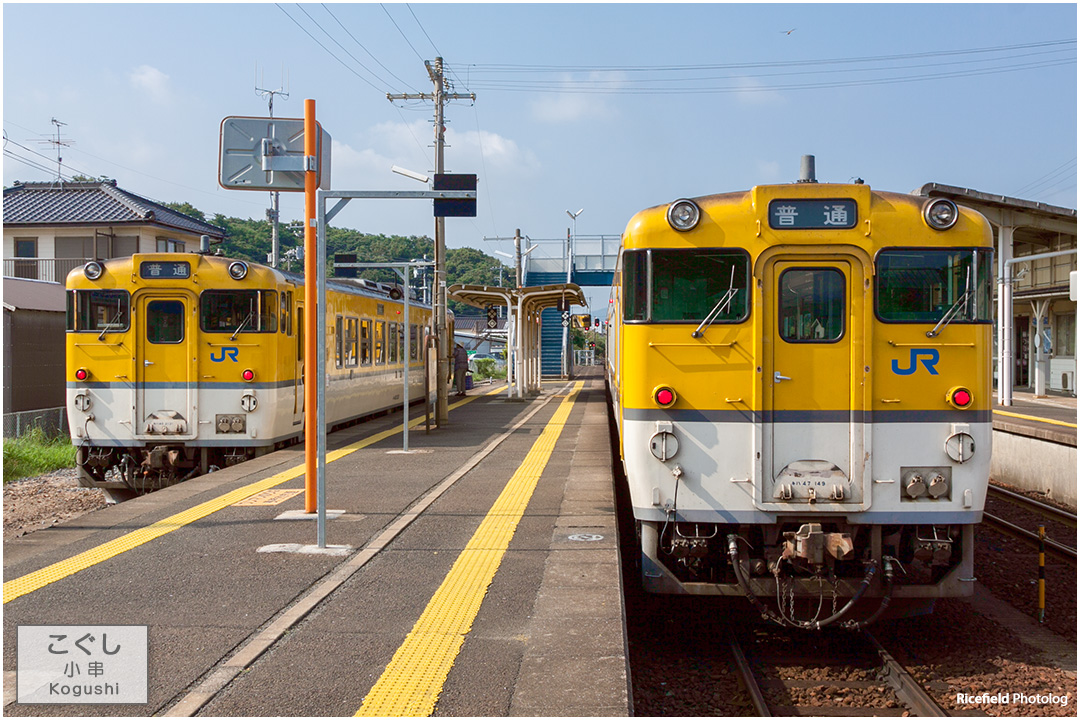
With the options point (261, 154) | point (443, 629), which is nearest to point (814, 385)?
point (443, 629)

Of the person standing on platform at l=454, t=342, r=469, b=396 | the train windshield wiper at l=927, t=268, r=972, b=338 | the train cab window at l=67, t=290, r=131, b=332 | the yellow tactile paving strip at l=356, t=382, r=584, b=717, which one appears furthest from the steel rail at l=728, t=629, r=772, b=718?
the person standing on platform at l=454, t=342, r=469, b=396

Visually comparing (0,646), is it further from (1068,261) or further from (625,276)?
(1068,261)

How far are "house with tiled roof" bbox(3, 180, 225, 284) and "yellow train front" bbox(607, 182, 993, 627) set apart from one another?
2047 centimetres

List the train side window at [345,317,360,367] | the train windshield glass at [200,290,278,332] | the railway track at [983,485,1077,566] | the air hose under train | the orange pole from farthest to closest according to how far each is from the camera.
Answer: the train side window at [345,317,360,367], the train windshield glass at [200,290,278,332], the railway track at [983,485,1077,566], the orange pole, the air hose under train

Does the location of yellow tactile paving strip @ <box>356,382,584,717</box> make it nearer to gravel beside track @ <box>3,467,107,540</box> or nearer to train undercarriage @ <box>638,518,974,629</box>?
train undercarriage @ <box>638,518,974,629</box>

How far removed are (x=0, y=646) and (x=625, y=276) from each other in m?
3.94

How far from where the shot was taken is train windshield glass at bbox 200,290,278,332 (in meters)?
10.6

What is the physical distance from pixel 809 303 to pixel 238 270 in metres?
7.23

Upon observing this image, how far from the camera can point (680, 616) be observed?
675 cm

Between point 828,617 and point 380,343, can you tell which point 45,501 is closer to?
point 380,343

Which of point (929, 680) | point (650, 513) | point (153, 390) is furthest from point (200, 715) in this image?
point (153, 390)

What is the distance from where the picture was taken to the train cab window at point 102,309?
34.1 ft

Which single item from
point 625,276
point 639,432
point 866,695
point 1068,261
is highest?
point 1068,261

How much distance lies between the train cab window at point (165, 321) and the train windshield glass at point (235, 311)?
27 cm
